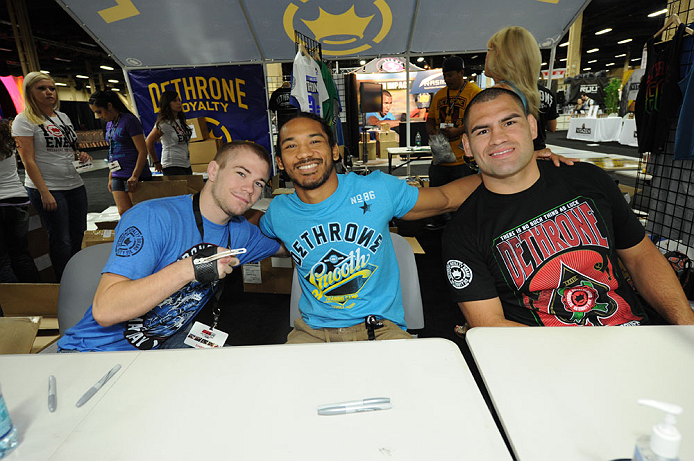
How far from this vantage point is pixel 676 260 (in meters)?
2.21

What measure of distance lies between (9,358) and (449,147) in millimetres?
3599

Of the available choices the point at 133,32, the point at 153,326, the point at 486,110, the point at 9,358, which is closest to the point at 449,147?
the point at 486,110

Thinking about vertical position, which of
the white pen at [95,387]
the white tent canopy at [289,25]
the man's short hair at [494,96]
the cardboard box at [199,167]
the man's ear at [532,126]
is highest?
the white tent canopy at [289,25]

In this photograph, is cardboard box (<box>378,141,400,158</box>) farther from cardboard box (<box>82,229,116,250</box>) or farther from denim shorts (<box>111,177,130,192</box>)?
cardboard box (<box>82,229,116,250</box>)

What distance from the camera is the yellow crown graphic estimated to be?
14.8ft

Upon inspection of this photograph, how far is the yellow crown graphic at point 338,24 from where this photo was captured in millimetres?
4523

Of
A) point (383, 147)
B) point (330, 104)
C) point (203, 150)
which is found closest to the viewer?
point (330, 104)

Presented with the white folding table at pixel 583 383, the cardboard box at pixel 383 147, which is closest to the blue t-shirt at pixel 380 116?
the cardboard box at pixel 383 147

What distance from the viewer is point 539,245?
1.42m

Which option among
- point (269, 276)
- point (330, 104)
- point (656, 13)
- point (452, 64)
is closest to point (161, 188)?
point (269, 276)

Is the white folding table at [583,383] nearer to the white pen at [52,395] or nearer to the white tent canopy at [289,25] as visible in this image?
the white pen at [52,395]

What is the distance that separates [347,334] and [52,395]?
987 millimetres

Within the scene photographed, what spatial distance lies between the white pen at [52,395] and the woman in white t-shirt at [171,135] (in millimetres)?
3747

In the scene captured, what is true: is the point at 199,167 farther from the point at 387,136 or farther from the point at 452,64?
the point at 387,136
